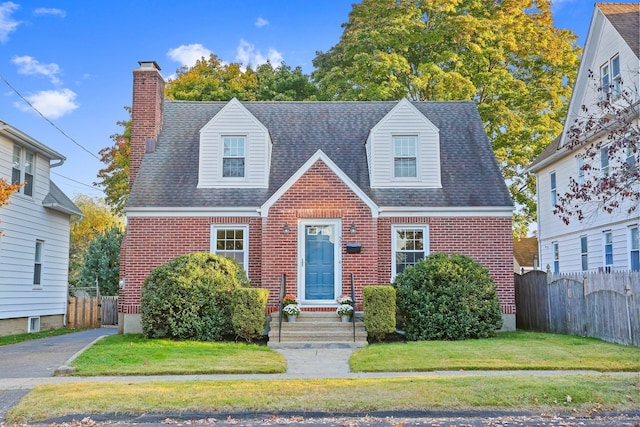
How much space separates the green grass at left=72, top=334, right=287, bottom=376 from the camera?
10.4 metres

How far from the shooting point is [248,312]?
45.3 feet

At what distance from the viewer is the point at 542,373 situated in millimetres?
10039

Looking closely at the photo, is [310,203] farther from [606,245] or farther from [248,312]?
[606,245]

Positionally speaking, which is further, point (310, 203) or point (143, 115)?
point (143, 115)

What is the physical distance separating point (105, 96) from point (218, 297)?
35.0 ft

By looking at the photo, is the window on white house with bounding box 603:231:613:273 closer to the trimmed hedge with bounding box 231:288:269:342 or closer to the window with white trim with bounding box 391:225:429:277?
the window with white trim with bounding box 391:225:429:277

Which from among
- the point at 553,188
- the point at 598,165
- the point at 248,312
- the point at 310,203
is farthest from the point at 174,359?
the point at 553,188

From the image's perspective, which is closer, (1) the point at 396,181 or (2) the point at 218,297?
(2) the point at 218,297

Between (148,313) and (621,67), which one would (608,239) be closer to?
(621,67)

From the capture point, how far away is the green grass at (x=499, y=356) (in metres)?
10.4

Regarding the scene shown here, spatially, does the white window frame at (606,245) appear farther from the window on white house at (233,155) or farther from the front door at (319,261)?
the window on white house at (233,155)

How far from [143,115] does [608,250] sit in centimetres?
1525

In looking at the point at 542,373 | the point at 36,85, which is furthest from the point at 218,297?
the point at 36,85

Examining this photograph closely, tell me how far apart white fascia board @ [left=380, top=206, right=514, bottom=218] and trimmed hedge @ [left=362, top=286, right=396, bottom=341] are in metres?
3.13
